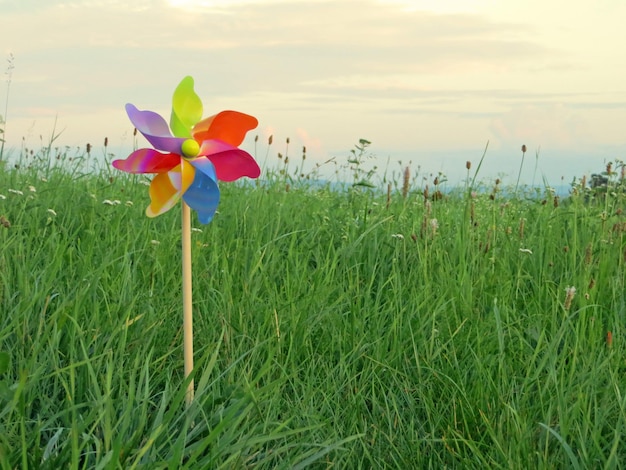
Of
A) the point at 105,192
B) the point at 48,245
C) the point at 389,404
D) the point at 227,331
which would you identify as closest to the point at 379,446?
the point at 389,404

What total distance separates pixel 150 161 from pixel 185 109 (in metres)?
0.23

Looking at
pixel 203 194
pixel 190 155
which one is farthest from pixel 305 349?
pixel 190 155

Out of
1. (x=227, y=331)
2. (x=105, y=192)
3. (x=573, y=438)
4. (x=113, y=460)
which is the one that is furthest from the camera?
(x=105, y=192)

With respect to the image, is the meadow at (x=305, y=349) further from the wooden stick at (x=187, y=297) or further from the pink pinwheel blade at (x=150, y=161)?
the pink pinwheel blade at (x=150, y=161)

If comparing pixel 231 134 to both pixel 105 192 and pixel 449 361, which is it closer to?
pixel 449 361

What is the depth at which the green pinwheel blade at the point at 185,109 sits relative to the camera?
9.21 feet

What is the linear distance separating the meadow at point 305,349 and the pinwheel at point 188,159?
1.32 ft

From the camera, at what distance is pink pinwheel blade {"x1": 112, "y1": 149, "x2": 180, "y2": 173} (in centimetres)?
279

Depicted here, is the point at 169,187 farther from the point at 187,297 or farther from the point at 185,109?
the point at 187,297

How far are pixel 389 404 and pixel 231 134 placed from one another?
1.30 m

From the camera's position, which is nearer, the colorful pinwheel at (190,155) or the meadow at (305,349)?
the meadow at (305,349)

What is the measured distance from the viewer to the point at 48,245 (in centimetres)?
425

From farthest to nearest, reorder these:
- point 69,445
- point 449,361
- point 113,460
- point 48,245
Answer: point 48,245 < point 449,361 < point 69,445 < point 113,460

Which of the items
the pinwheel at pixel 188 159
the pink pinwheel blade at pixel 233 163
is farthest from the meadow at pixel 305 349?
the pink pinwheel blade at pixel 233 163
